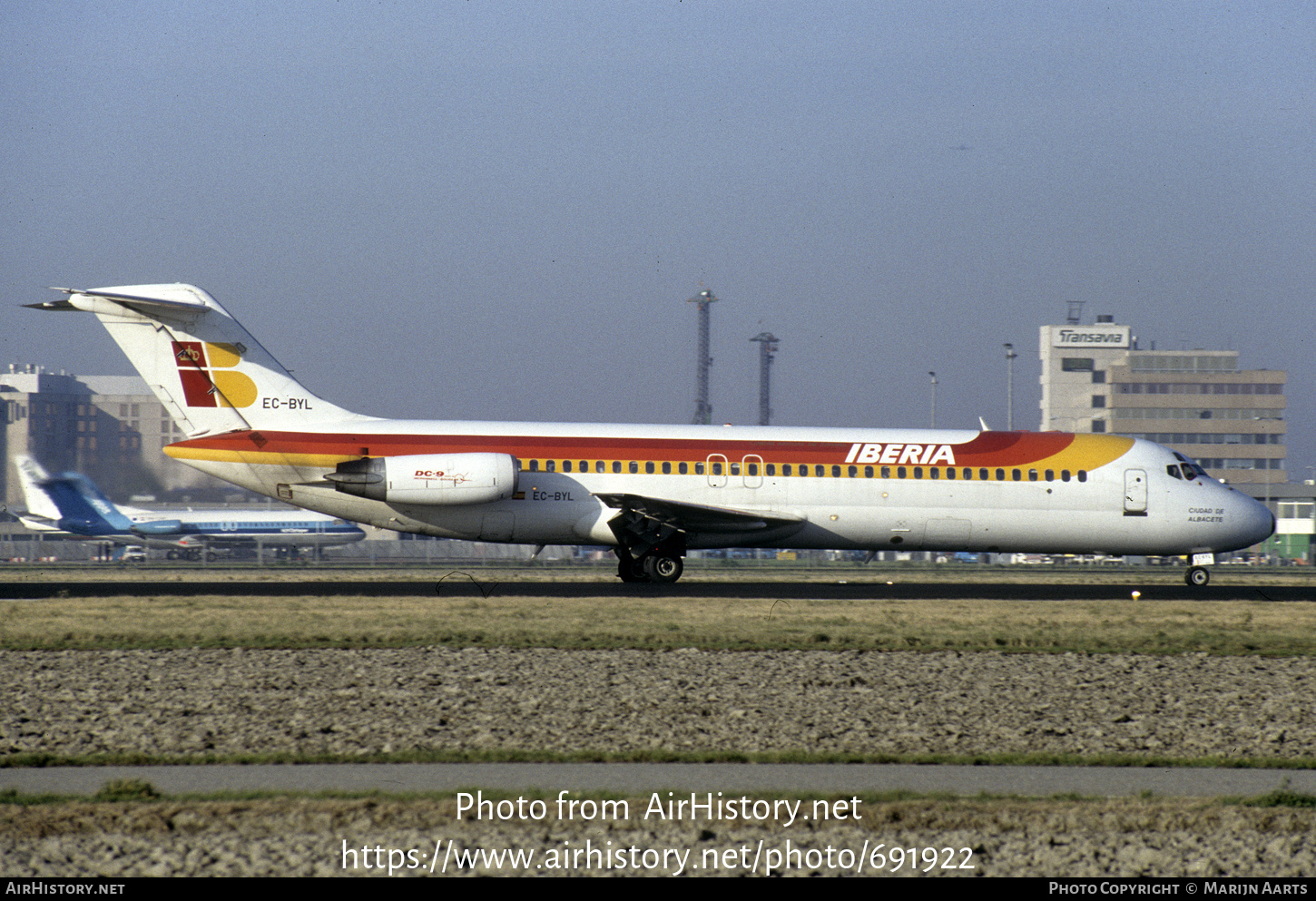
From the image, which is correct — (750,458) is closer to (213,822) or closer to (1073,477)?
(1073,477)

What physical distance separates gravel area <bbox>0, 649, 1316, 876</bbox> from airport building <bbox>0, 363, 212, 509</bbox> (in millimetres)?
39646

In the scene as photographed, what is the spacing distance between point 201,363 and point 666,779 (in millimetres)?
19540

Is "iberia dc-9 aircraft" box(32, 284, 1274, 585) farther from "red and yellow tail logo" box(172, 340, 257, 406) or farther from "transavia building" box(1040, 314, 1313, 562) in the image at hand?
"transavia building" box(1040, 314, 1313, 562)

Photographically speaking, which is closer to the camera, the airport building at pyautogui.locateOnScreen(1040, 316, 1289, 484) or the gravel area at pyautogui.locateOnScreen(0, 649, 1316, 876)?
the gravel area at pyautogui.locateOnScreen(0, 649, 1316, 876)

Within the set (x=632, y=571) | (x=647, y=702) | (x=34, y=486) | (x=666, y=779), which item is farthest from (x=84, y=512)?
(x=666, y=779)

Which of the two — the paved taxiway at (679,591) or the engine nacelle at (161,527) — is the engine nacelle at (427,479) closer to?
the paved taxiway at (679,591)

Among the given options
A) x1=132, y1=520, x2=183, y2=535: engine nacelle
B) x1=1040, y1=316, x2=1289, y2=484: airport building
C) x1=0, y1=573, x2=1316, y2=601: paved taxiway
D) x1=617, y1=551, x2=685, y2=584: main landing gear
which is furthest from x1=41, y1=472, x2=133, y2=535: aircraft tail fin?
x1=1040, y1=316, x2=1289, y2=484: airport building

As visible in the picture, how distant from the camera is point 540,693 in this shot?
40.7 ft

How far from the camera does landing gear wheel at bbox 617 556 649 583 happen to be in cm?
2656

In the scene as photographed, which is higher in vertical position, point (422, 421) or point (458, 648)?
point (422, 421)

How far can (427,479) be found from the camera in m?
24.8
